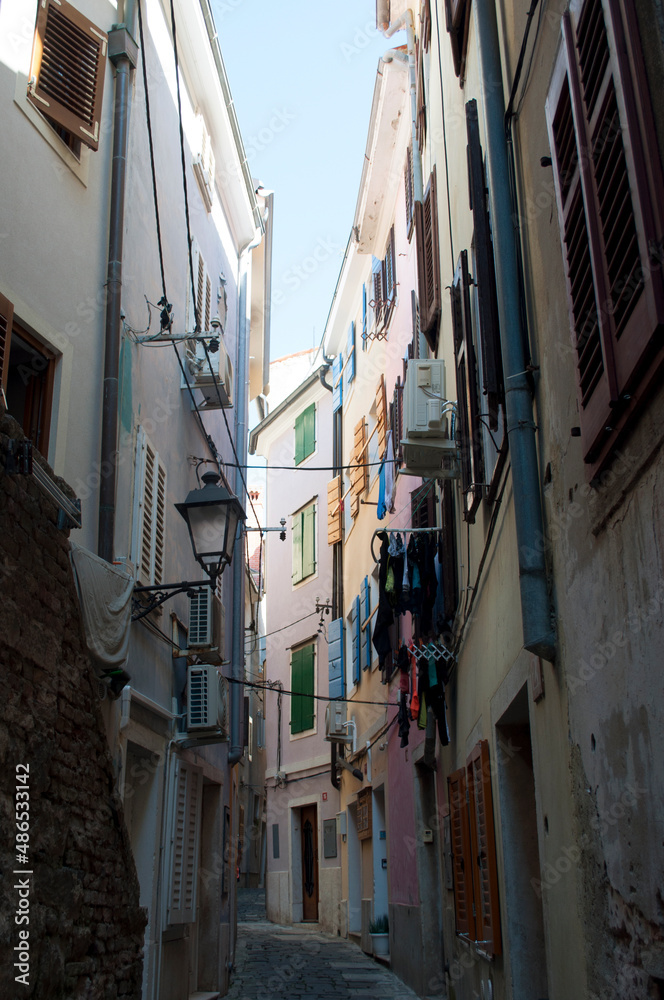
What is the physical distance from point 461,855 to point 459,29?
6666mm

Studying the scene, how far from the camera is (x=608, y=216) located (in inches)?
126

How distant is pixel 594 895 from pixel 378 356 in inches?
545

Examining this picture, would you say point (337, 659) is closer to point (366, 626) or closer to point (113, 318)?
point (366, 626)

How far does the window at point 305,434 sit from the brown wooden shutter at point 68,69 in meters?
15.5

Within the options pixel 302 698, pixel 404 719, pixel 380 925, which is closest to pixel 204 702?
pixel 404 719

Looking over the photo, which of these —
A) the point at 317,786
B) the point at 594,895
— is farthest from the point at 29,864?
the point at 317,786

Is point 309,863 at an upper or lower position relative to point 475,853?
lower

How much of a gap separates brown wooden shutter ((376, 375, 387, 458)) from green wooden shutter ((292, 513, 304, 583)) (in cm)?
757

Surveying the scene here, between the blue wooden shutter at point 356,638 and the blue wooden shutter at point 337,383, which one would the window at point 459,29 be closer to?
the blue wooden shutter at point 356,638

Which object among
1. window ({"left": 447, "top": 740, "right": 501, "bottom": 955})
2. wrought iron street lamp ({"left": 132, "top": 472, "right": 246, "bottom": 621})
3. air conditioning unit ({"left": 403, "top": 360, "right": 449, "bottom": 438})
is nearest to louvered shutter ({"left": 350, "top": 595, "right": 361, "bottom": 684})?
window ({"left": 447, "top": 740, "right": 501, "bottom": 955})

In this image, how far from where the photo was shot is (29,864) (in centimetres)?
448

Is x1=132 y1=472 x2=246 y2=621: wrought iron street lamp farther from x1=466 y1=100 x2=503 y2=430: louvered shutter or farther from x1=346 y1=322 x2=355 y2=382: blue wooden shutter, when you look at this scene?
x1=346 y1=322 x2=355 y2=382: blue wooden shutter

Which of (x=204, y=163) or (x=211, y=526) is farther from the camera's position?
(x=204, y=163)

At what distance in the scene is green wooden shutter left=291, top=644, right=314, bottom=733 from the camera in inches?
851
